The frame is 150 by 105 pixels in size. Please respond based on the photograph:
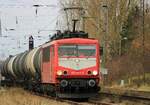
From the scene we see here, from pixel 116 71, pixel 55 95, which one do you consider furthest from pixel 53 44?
pixel 116 71

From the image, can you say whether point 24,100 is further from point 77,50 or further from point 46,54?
point 46,54

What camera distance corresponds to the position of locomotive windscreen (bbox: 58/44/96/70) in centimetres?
2691

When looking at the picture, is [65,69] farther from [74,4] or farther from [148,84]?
[74,4]

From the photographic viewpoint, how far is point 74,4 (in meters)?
69.1

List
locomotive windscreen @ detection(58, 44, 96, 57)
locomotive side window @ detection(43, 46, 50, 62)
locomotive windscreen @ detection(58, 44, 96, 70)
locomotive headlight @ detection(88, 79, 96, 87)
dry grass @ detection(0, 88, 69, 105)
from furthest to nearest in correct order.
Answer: locomotive side window @ detection(43, 46, 50, 62) → locomotive windscreen @ detection(58, 44, 96, 57) → locomotive windscreen @ detection(58, 44, 96, 70) → locomotive headlight @ detection(88, 79, 96, 87) → dry grass @ detection(0, 88, 69, 105)

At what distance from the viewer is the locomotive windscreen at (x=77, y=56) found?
88.3ft

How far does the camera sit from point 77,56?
89.2 ft

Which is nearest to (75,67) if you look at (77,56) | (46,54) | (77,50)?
(77,56)

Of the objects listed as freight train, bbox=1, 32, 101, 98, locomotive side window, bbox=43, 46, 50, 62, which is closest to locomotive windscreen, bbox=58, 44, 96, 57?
freight train, bbox=1, 32, 101, 98

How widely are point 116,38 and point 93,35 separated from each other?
11.7ft

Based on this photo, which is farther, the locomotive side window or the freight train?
the locomotive side window

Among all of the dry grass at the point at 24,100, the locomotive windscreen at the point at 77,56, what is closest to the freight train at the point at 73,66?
the locomotive windscreen at the point at 77,56

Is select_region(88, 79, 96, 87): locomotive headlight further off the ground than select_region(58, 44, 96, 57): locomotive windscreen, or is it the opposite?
select_region(58, 44, 96, 57): locomotive windscreen

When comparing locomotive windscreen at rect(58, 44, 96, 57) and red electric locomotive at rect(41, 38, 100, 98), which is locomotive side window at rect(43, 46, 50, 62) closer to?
red electric locomotive at rect(41, 38, 100, 98)
